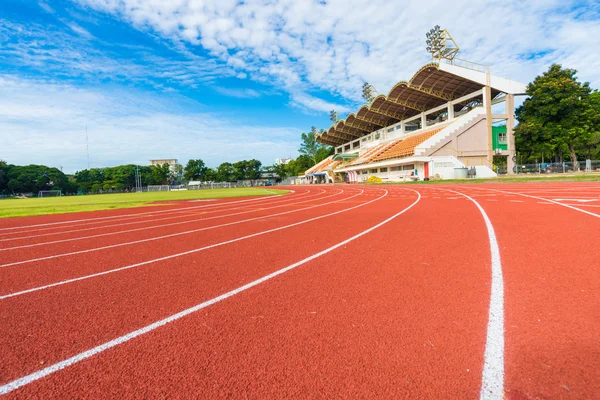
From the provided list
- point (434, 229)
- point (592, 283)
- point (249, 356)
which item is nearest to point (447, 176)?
point (434, 229)

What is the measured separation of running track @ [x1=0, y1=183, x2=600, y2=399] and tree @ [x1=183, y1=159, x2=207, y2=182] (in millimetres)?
94766

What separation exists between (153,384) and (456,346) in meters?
2.18

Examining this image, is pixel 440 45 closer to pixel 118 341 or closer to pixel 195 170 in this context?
pixel 118 341

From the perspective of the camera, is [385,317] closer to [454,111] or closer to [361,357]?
[361,357]

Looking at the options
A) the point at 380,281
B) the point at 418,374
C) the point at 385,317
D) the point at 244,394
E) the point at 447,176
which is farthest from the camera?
the point at 447,176

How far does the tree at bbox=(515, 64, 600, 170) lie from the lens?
3139cm

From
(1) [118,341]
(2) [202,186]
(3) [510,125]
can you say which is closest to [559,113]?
(3) [510,125]

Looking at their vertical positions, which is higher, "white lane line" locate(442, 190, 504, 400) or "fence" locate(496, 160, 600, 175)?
"fence" locate(496, 160, 600, 175)

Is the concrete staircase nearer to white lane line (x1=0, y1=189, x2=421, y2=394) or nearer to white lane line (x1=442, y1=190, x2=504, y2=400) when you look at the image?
white lane line (x1=442, y1=190, x2=504, y2=400)

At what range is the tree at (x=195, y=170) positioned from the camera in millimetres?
95750

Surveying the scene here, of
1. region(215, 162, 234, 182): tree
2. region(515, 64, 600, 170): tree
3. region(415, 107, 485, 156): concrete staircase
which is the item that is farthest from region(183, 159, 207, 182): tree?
region(515, 64, 600, 170): tree

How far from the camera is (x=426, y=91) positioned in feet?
144

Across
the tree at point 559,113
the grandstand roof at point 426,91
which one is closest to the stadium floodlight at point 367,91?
the grandstand roof at point 426,91

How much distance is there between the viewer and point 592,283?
10.9 feet
